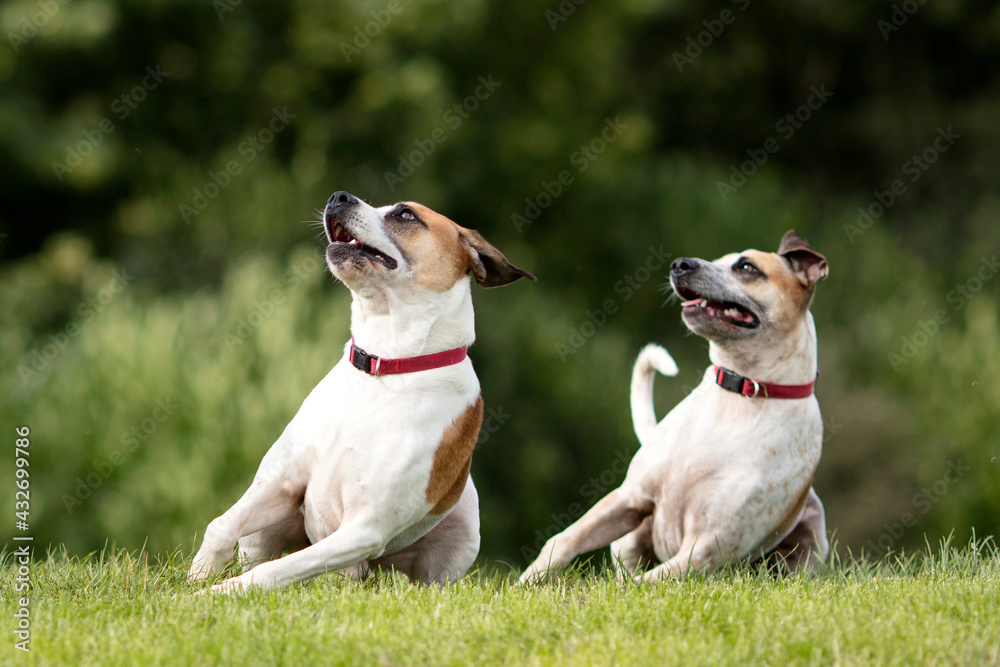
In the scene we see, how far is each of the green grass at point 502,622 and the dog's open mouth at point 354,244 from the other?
4.21 ft

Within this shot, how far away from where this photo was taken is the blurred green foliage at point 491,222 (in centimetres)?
884

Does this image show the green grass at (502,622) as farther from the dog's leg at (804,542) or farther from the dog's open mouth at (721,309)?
the dog's open mouth at (721,309)

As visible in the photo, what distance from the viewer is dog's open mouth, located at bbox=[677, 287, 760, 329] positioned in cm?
502

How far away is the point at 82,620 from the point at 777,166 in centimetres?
2137

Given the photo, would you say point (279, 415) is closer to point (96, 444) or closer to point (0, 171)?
point (96, 444)

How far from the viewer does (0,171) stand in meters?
14.0

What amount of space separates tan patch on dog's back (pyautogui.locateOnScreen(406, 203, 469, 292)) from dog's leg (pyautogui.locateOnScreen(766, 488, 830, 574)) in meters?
2.23
